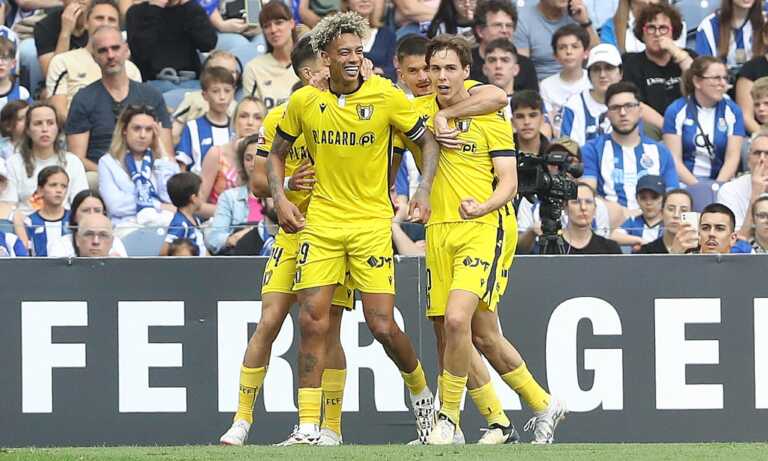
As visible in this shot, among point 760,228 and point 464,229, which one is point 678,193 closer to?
point 760,228

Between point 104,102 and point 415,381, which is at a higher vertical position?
point 104,102

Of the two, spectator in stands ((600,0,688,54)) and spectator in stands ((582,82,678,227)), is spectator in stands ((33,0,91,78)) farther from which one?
spectator in stands ((600,0,688,54))

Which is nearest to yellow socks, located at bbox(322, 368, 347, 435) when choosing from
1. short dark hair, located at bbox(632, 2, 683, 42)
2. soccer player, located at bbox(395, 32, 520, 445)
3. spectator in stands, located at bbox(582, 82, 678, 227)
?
soccer player, located at bbox(395, 32, 520, 445)

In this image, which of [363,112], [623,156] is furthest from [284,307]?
[623,156]

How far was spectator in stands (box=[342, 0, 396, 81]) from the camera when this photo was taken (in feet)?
43.3

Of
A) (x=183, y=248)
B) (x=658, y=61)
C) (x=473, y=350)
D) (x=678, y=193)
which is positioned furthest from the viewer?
(x=658, y=61)

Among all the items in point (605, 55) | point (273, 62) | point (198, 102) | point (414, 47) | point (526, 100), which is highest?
point (414, 47)

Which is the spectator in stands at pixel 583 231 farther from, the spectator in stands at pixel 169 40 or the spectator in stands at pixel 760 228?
the spectator in stands at pixel 169 40

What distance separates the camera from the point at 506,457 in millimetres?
6957

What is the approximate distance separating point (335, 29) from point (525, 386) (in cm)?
236

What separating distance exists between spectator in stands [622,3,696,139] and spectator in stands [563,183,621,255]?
9.54ft

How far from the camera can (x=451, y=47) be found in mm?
7934

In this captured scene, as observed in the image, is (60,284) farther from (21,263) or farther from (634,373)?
(634,373)

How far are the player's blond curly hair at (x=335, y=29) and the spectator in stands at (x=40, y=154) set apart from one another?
4.36 meters
